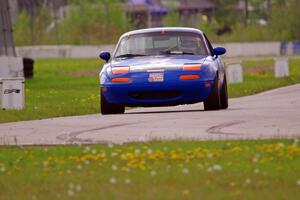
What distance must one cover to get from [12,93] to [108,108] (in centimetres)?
267

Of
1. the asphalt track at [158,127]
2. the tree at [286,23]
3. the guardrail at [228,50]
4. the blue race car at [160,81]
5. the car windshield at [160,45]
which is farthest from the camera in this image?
the tree at [286,23]

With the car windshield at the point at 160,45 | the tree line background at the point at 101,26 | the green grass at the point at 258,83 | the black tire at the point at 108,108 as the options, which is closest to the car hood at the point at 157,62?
the car windshield at the point at 160,45

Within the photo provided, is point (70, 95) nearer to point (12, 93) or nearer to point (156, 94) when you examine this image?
point (12, 93)

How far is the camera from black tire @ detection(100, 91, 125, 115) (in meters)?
19.7

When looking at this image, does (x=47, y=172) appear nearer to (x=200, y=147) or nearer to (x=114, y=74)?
(x=200, y=147)

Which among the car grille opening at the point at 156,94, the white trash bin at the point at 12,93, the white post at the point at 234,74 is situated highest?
the car grille opening at the point at 156,94

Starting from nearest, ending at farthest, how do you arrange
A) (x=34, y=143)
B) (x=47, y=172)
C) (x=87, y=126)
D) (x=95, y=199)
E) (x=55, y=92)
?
(x=95, y=199) → (x=47, y=172) → (x=34, y=143) → (x=87, y=126) → (x=55, y=92)

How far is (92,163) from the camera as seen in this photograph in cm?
1153

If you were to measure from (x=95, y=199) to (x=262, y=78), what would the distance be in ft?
97.9

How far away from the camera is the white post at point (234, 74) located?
35281mm

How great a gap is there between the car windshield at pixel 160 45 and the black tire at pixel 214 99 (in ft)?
3.74

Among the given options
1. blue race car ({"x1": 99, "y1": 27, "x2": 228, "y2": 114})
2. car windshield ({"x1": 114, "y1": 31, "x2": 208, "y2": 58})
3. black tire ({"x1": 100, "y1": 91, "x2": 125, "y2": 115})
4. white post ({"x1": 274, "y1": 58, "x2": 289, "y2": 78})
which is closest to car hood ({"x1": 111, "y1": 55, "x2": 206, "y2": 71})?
blue race car ({"x1": 99, "y1": 27, "x2": 228, "y2": 114})

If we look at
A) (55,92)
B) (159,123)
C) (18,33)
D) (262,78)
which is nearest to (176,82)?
(159,123)

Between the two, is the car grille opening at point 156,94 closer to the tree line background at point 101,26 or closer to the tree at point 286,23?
the tree line background at point 101,26
